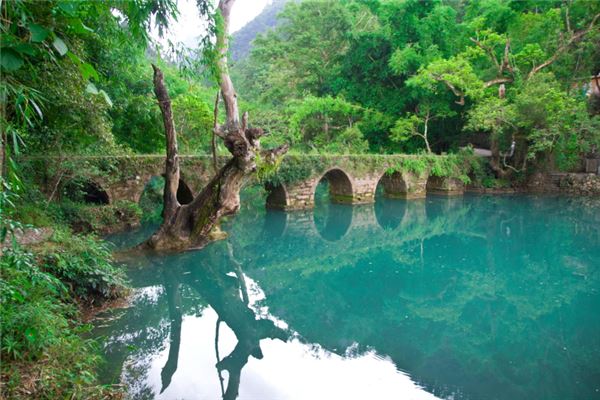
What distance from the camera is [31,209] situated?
7340 mm

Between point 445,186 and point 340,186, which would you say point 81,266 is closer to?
point 340,186

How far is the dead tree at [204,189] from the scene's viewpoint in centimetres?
800

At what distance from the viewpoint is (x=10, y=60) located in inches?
68.0

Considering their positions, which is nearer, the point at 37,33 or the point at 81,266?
the point at 37,33

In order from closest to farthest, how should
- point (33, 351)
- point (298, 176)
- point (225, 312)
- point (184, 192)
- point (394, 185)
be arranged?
point (33, 351)
point (225, 312)
point (184, 192)
point (298, 176)
point (394, 185)

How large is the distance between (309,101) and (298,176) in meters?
6.32

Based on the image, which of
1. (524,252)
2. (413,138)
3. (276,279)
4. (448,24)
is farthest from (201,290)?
(448,24)

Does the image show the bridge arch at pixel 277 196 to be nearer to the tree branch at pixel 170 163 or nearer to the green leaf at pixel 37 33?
the tree branch at pixel 170 163

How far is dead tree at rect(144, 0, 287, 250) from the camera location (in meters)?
8.00

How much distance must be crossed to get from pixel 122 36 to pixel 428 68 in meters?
16.5

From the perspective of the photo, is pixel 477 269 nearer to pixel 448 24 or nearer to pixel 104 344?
pixel 104 344

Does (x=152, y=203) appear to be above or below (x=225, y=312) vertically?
above

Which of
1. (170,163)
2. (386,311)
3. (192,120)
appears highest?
(192,120)

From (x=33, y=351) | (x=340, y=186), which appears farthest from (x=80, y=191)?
(x=340, y=186)
